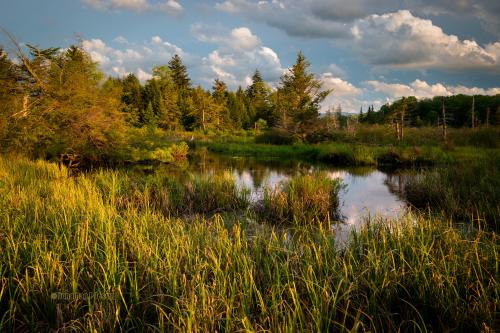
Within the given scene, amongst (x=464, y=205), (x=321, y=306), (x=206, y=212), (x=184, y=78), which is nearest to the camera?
(x=321, y=306)

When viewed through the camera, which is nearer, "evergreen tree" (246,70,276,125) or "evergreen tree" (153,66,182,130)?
"evergreen tree" (153,66,182,130)

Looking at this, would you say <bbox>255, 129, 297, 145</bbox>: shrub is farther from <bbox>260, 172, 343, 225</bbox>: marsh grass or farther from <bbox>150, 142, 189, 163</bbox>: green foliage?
<bbox>260, 172, 343, 225</bbox>: marsh grass

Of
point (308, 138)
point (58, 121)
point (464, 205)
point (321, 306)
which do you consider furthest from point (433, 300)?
point (308, 138)

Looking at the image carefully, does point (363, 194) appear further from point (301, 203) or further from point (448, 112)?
point (448, 112)

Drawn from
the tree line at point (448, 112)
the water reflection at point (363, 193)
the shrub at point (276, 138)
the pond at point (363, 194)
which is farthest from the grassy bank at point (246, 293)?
the shrub at point (276, 138)

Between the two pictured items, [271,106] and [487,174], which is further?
[271,106]

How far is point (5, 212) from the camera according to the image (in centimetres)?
492

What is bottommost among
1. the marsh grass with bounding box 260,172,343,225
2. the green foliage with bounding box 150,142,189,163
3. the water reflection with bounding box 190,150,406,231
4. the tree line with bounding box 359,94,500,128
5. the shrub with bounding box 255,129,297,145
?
the water reflection with bounding box 190,150,406,231

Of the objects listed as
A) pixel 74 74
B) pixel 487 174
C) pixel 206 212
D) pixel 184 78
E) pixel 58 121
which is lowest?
pixel 206 212

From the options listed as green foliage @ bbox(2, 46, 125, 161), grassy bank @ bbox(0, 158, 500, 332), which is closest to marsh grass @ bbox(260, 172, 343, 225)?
grassy bank @ bbox(0, 158, 500, 332)

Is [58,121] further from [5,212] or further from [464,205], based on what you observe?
[464,205]

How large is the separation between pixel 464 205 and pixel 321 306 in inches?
268

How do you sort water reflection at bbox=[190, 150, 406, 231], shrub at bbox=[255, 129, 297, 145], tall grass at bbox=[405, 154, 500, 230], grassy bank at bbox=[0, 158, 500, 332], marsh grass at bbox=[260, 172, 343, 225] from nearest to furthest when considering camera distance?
1. grassy bank at bbox=[0, 158, 500, 332]
2. tall grass at bbox=[405, 154, 500, 230]
3. marsh grass at bbox=[260, 172, 343, 225]
4. water reflection at bbox=[190, 150, 406, 231]
5. shrub at bbox=[255, 129, 297, 145]

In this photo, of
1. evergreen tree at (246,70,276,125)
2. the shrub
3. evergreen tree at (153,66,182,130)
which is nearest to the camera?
the shrub
